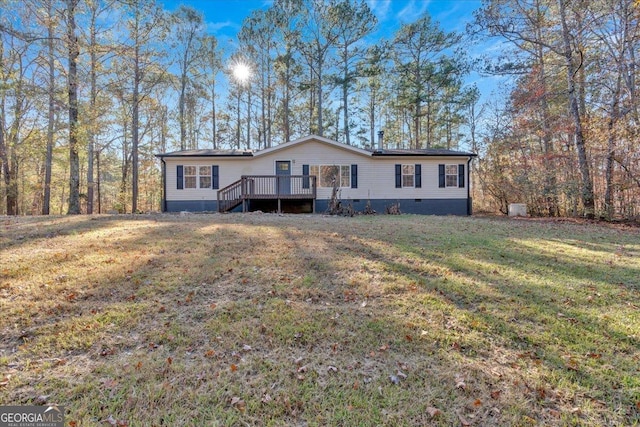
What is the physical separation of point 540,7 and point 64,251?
59.4ft

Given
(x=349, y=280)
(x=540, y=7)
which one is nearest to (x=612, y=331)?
(x=349, y=280)

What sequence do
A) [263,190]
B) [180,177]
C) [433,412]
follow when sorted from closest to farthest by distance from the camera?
1. [433,412]
2. [263,190]
3. [180,177]

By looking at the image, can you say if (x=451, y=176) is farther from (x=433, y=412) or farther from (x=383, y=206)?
(x=433, y=412)

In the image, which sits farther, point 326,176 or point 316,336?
point 326,176

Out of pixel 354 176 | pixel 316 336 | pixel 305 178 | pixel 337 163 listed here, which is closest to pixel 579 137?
pixel 354 176

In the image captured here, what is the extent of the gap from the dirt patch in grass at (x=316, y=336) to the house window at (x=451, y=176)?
33.9 feet

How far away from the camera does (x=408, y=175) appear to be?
1588cm

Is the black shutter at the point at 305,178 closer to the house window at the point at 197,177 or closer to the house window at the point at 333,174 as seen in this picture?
the house window at the point at 333,174

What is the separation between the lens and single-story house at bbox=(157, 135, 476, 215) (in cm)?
1515

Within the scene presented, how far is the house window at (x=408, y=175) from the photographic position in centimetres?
1587

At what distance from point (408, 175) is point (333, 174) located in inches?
155

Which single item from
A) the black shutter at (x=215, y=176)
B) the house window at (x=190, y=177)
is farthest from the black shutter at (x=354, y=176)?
the house window at (x=190, y=177)

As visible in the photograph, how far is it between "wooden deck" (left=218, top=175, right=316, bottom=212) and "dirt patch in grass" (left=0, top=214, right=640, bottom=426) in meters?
8.01

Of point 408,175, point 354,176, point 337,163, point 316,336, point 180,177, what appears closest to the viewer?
point 316,336
